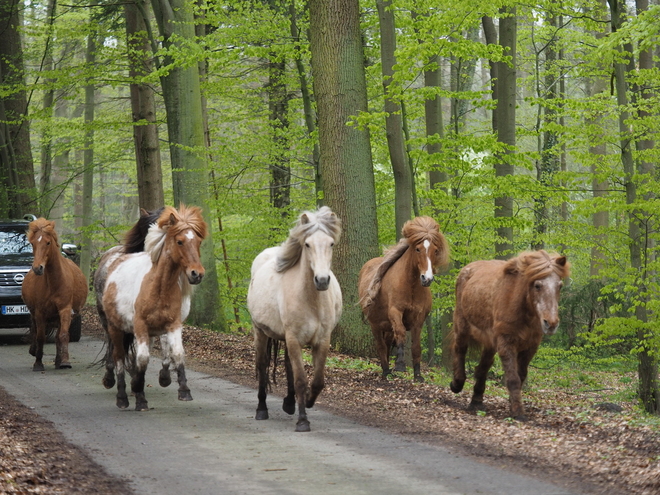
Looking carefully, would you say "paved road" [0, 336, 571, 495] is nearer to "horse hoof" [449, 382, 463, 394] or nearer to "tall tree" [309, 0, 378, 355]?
"horse hoof" [449, 382, 463, 394]

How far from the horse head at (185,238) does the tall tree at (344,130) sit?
509 centimetres

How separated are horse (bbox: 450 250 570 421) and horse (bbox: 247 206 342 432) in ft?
5.96

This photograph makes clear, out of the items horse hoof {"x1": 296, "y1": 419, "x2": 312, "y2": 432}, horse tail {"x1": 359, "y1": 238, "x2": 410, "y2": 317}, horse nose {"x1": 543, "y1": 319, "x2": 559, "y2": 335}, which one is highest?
horse tail {"x1": 359, "y1": 238, "x2": 410, "y2": 317}

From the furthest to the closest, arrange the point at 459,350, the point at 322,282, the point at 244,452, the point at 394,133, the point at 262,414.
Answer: the point at 394,133, the point at 459,350, the point at 262,414, the point at 322,282, the point at 244,452

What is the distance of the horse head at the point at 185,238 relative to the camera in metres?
8.65

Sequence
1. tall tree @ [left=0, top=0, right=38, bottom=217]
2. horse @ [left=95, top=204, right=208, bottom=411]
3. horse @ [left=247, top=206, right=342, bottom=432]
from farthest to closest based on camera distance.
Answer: tall tree @ [left=0, top=0, right=38, bottom=217], horse @ [left=95, top=204, right=208, bottom=411], horse @ [left=247, top=206, right=342, bottom=432]

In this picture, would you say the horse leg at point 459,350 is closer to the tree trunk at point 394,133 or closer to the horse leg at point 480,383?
the horse leg at point 480,383

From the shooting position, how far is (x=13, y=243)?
17250 mm

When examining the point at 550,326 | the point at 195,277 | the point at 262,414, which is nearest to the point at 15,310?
the point at 195,277

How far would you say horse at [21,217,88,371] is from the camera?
12.8 meters

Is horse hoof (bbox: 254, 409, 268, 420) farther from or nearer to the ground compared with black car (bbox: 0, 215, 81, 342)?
nearer to the ground

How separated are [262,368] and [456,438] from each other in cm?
231

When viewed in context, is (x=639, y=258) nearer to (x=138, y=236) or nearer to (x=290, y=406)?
(x=290, y=406)

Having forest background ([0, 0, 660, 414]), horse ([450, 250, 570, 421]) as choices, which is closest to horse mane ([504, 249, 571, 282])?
horse ([450, 250, 570, 421])
